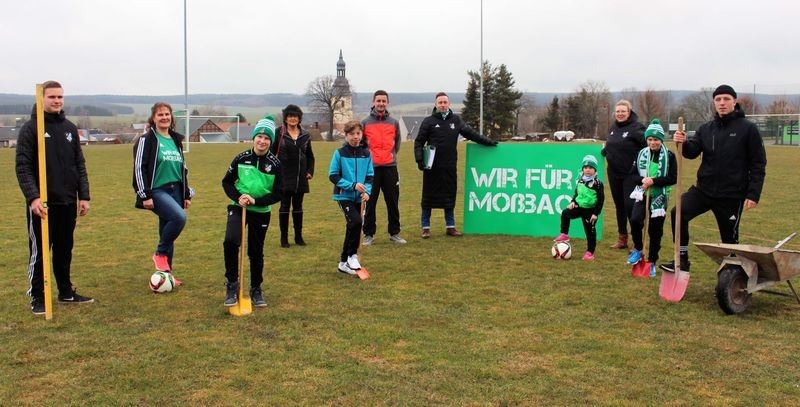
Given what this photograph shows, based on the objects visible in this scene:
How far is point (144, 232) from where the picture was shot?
442 inches

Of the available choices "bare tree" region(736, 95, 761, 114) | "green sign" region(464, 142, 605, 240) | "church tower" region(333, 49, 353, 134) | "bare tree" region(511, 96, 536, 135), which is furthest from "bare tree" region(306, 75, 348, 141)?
"green sign" region(464, 142, 605, 240)

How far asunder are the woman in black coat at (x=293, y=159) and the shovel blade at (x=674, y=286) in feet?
15.7

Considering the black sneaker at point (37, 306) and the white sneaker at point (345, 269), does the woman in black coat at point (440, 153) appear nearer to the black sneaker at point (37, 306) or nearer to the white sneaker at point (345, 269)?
the white sneaker at point (345, 269)

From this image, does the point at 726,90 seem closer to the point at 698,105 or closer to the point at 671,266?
the point at 671,266

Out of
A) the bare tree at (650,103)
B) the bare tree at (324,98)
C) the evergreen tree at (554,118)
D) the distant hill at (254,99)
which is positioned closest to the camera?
the distant hill at (254,99)

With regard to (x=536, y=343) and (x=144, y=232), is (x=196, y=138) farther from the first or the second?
(x=536, y=343)

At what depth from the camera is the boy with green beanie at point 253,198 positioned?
21.1 feet

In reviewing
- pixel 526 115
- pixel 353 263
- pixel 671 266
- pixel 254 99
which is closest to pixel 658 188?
pixel 671 266

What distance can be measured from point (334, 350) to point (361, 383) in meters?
0.71

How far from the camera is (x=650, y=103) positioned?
3460 inches

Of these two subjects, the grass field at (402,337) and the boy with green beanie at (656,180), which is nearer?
the grass field at (402,337)

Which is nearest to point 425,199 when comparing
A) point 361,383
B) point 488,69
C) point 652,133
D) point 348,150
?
point 348,150

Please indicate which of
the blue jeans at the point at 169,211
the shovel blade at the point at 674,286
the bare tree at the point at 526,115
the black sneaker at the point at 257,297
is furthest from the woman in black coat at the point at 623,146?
the bare tree at the point at 526,115

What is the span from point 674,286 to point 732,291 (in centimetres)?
60
